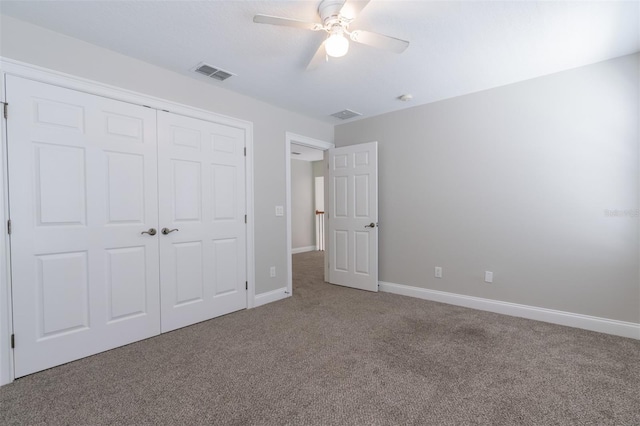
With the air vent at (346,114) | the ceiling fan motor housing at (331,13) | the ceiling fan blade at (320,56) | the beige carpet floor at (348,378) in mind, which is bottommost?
the beige carpet floor at (348,378)

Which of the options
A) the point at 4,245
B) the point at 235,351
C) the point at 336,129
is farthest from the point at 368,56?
the point at 4,245

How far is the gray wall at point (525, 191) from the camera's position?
2.66 metres

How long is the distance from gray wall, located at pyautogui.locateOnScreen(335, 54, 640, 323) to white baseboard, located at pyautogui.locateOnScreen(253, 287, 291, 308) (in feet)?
4.84

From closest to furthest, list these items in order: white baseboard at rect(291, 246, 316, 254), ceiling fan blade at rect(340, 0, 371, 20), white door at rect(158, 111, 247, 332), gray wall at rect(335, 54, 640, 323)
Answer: ceiling fan blade at rect(340, 0, 371, 20)
gray wall at rect(335, 54, 640, 323)
white door at rect(158, 111, 247, 332)
white baseboard at rect(291, 246, 316, 254)

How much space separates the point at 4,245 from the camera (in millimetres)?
2006

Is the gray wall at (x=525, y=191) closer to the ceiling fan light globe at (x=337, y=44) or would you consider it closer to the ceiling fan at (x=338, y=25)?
the ceiling fan at (x=338, y=25)

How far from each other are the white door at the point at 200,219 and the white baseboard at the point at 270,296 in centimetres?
17

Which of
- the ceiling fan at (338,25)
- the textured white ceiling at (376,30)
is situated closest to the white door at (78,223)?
the textured white ceiling at (376,30)

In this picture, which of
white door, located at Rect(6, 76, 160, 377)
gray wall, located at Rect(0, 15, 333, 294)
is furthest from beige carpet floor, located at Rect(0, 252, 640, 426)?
gray wall, located at Rect(0, 15, 333, 294)

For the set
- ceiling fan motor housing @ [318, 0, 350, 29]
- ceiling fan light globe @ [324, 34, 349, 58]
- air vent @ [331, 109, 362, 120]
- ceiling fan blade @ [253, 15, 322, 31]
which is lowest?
ceiling fan light globe @ [324, 34, 349, 58]

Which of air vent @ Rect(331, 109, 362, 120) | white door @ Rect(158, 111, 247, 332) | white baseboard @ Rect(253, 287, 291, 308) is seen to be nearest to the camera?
white door @ Rect(158, 111, 247, 332)

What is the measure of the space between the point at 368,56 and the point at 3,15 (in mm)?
2630

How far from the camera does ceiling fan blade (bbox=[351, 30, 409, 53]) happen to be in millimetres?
1922

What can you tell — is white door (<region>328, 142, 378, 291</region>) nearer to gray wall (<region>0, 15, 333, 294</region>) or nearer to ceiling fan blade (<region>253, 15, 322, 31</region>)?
gray wall (<region>0, 15, 333, 294</region>)
